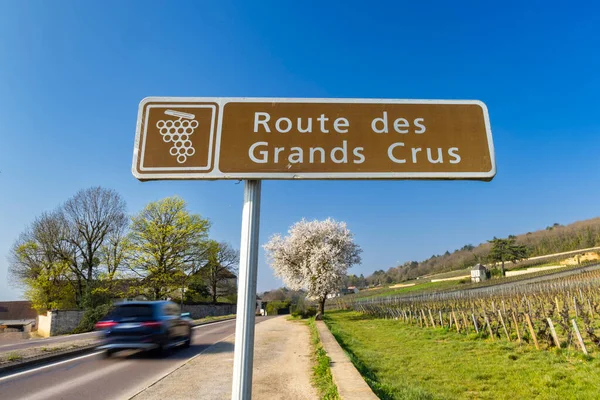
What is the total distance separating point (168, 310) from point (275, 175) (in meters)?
8.72

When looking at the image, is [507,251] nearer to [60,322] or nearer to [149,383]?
[60,322]

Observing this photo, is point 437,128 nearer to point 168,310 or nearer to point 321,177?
point 321,177

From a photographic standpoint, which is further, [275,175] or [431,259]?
[431,259]

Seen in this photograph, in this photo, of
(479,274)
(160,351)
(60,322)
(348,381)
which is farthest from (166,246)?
(479,274)

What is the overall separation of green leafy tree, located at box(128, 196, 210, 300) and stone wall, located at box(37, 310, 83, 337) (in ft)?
15.7

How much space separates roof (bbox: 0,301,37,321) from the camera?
4994cm

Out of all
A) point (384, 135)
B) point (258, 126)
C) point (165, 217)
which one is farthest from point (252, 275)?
point (165, 217)

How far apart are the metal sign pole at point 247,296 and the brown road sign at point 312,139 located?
0.15m

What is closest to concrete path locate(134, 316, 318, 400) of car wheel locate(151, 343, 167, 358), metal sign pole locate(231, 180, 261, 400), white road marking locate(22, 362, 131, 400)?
car wheel locate(151, 343, 167, 358)

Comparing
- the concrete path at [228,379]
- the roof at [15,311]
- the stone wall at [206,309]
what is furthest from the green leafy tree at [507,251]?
the roof at [15,311]

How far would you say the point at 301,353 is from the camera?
361 inches

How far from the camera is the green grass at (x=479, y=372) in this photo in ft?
20.1

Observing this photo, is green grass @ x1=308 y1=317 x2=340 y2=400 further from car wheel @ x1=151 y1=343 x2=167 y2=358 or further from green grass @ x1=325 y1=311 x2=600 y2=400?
car wheel @ x1=151 y1=343 x2=167 y2=358

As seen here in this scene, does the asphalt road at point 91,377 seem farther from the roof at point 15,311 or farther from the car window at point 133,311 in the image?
the roof at point 15,311
